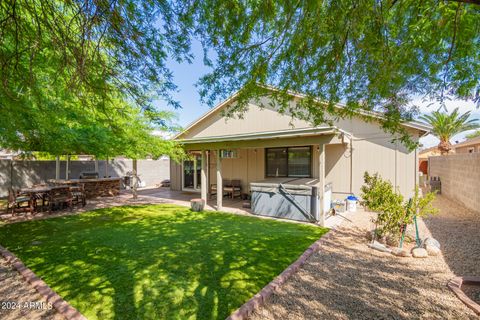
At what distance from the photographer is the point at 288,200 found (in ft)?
26.6

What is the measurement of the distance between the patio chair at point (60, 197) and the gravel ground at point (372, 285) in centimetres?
966

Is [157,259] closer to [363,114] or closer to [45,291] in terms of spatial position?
[45,291]

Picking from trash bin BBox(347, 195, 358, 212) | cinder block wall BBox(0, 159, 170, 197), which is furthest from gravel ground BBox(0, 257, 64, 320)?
cinder block wall BBox(0, 159, 170, 197)

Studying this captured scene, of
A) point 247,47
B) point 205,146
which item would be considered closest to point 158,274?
point 247,47

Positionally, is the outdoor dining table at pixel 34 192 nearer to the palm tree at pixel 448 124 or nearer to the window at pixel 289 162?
the window at pixel 289 162

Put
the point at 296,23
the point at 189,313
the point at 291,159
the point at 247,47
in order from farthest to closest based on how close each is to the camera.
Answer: the point at 291,159 → the point at 247,47 → the point at 296,23 → the point at 189,313

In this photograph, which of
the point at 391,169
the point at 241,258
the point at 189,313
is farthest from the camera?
the point at 391,169

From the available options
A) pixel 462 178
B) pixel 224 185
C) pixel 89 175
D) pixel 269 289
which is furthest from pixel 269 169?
pixel 89 175

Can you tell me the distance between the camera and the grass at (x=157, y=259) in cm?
329

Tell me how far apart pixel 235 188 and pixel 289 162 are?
321 centimetres

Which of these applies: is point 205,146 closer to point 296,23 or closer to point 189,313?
point 296,23

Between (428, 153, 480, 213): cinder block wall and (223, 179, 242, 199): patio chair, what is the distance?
9.52 m

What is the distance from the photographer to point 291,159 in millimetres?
11148

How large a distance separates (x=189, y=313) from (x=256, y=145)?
21.4ft
